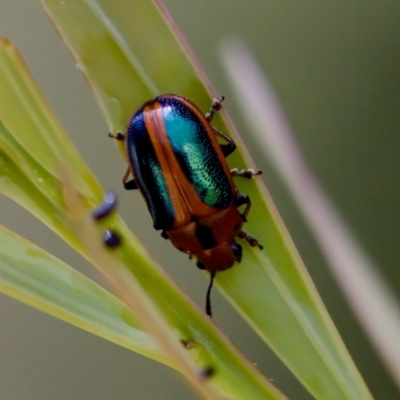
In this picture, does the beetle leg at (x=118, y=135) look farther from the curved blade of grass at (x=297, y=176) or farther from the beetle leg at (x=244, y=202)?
the curved blade of grass at (x=297, y=176)

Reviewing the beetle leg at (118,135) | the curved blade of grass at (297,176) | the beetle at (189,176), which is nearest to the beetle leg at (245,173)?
the beetle at (189,176)

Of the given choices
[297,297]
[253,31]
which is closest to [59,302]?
[297,297]

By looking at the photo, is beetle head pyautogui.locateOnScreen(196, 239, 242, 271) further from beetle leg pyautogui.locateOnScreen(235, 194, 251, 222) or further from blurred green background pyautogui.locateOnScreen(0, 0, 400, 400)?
blurred green background pyautogui.locateOnScreen(0, 0, 400, 400)

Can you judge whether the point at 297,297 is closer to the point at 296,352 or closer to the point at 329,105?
the point at 296,352

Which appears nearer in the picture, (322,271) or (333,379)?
(333,379)

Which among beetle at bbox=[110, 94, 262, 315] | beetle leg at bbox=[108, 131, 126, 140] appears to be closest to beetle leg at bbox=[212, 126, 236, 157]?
beetle at bbox=[110, 94, 262, 315]

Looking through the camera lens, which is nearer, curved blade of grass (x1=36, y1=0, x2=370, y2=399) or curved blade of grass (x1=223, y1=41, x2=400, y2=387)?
curved blade of grass (x1=36, y1=0, x2=370, y2=399)

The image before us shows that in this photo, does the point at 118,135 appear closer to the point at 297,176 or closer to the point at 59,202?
the point at 59,202

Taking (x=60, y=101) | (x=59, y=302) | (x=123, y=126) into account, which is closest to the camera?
(x=59, y=302)
